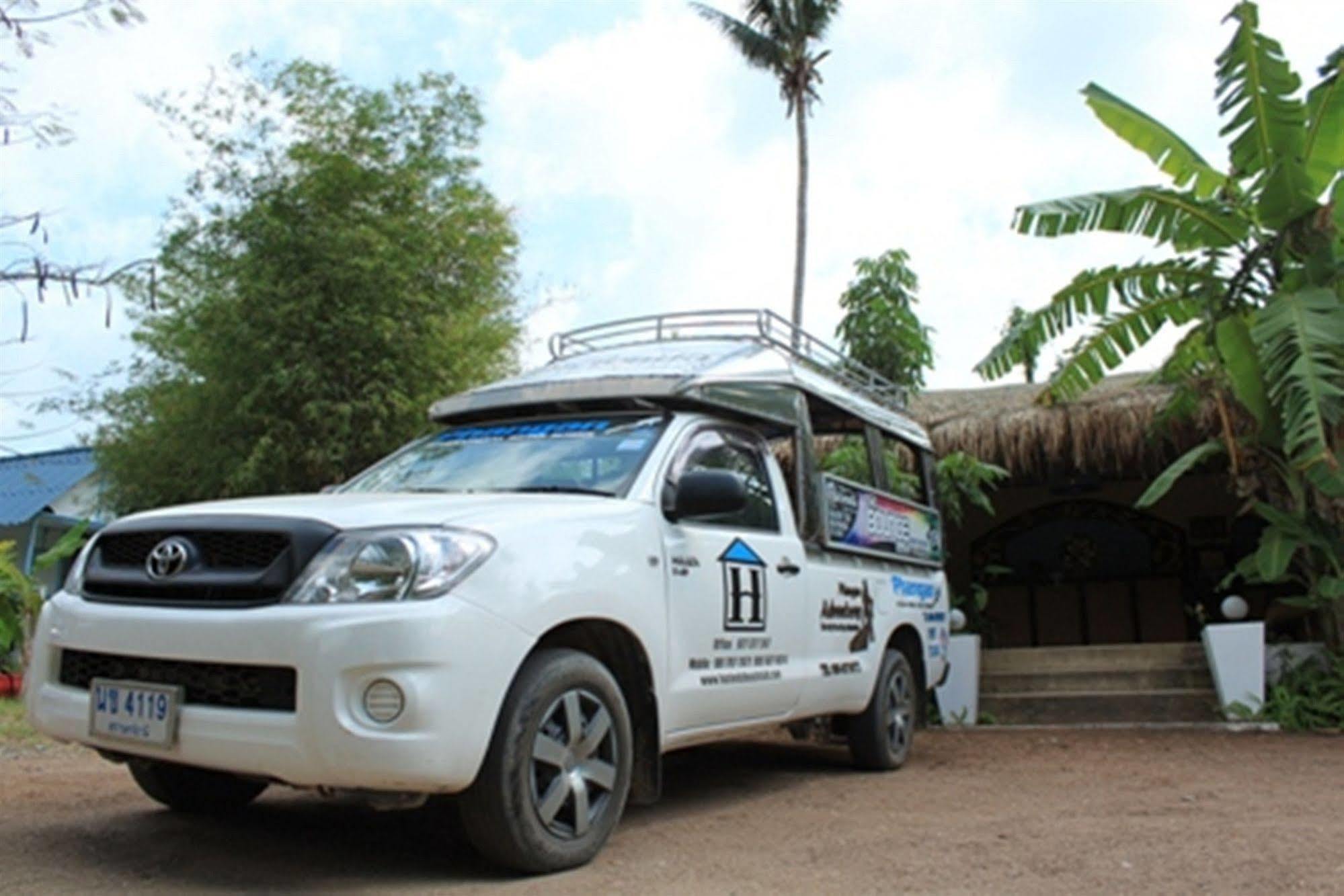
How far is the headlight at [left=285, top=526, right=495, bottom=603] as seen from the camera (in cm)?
356

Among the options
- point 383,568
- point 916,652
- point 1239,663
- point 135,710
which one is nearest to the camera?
point 383,568

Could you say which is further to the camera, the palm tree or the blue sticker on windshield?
the palm tree

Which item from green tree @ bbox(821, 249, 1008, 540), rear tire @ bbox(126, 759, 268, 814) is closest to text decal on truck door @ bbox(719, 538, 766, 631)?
rear tire @ bbox(126, 759, 268, 814)

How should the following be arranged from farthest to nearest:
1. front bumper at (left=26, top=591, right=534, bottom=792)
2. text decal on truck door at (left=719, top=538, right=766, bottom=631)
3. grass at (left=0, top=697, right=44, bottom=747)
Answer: grass at (left=0, top=697, right=44, bottom=747) → text decal on truck door at (left=719, top=538, right=766, bottom=631) → front bumper at (left=26, top=591, right=534, bottom=792)

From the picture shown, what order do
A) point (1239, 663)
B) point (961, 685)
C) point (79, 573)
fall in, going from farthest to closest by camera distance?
1. point (961, 685)
2. point (1239, 663)
3. point (79, 573)

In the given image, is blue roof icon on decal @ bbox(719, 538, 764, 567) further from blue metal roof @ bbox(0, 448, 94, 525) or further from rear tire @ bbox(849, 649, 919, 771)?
blue metal roof @ bbox(0, 448, 94, 525)

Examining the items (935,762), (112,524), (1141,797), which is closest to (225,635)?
(112,524)

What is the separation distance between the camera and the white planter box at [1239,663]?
8648mm

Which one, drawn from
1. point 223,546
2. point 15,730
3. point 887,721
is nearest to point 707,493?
point 223,546

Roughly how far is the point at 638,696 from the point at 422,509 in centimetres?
118

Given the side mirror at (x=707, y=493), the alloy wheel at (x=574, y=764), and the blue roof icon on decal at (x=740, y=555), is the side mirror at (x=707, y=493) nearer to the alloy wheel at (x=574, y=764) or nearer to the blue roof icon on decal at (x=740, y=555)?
the blue roof icon on decal at (x=740, y=555)

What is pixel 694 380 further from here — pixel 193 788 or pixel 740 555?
pixel 193 788

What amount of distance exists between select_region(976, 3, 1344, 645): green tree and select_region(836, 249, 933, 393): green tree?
16.7 feet

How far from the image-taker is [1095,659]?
9844 mm
